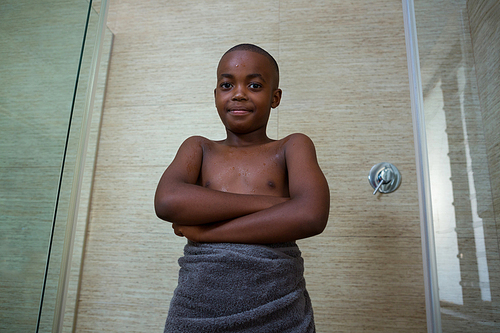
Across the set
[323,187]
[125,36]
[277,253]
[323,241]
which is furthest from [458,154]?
[125,36]

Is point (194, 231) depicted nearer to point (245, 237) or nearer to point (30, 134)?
point (245, 237)

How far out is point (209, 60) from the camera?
153cm

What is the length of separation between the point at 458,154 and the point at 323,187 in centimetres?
32

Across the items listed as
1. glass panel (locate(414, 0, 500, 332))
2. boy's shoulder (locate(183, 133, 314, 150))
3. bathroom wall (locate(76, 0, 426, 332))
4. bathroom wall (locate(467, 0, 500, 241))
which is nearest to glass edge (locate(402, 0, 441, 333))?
glass panel (locate(414, 0, 500, 332))

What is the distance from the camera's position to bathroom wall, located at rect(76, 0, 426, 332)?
4.09 feet

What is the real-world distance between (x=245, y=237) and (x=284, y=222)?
7 cm

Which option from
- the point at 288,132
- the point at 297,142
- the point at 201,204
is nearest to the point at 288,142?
the point at 297,142

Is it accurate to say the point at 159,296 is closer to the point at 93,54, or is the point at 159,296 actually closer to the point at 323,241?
the point at 323,241

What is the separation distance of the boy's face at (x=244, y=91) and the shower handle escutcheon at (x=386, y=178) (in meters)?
0.57

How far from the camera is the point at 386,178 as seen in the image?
1285 millimetres

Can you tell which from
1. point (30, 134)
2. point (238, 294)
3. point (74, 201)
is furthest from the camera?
point (74, 201)

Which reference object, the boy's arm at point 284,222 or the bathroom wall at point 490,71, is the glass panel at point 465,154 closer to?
the bathroom wall at point 490,71

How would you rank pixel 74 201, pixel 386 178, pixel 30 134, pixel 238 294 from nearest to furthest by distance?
1. pixel 238 294
2. pixel 30 134
3. pixel 74 201
4. pixel 386 178

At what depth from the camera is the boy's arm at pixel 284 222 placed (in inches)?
26.5
